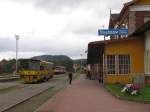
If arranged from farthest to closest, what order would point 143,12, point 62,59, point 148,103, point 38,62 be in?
1. point 62,59
2. point 38,62
3. point 143,12
4. point 148,103

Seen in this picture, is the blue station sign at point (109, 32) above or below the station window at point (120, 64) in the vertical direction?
above

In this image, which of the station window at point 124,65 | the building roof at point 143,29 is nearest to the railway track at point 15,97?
the station window at point 124,65

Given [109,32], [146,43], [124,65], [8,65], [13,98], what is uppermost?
[109,32]

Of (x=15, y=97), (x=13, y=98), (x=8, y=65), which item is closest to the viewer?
(x=13, y=98)

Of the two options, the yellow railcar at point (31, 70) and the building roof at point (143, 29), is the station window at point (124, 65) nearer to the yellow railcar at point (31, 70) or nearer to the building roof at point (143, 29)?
the building roof at point (143, 29)

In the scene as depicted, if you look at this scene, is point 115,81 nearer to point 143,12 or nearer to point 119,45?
point 119,45

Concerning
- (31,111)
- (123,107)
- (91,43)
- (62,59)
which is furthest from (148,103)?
(62,59)

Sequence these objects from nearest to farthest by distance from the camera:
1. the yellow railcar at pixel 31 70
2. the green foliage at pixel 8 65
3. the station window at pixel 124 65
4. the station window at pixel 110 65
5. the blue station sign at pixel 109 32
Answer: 1. the blue station sign at pixel 109 32
2. the station window at pixel 124 65
3. the station window at pixel 110 65
4. the yellow railcar at pixel 31 70
5. the green foliage at pixel 8 65

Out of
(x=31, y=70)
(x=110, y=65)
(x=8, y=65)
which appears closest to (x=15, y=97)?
(x=110, y=65)

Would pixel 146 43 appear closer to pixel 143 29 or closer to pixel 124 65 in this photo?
pixel 143 29

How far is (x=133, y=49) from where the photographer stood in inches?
1501

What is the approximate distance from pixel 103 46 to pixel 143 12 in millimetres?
6016

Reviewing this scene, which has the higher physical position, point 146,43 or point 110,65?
point 146,43

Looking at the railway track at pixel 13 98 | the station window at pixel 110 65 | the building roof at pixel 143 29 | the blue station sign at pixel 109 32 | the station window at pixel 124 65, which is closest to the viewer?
the railway track at pixel 13 98
